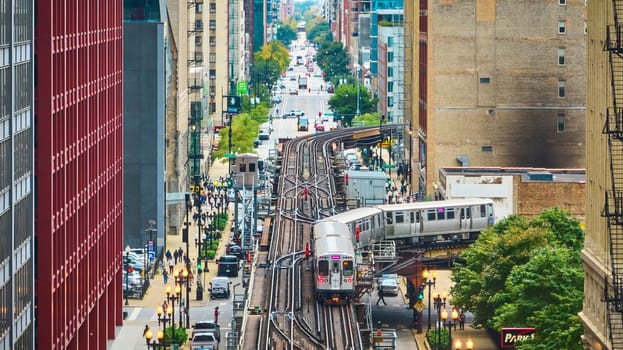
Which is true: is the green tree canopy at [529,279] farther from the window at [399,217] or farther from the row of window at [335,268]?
the window at [399,217]

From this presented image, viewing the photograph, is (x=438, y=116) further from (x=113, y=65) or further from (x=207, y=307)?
(x=113, y=65)

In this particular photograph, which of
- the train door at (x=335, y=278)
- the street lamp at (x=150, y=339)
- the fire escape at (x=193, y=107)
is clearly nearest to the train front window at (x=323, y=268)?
the train door at (x=335, y=278)

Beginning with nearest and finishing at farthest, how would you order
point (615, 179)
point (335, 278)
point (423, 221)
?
point (615, 179)
point (335, 278)
point (423, 221)

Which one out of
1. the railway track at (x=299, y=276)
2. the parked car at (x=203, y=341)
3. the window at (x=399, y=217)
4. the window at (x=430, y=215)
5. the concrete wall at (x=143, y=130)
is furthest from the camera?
the concrete wall at (x=143, y=130)

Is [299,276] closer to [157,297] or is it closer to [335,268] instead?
[335,268]

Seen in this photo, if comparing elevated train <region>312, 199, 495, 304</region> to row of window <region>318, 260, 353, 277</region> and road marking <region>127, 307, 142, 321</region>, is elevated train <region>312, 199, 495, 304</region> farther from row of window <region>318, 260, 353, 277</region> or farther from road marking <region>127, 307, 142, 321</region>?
road marking <region>127, 307, 142, 321</region>

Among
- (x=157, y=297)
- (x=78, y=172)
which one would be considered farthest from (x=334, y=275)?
(x=157, y=297)
